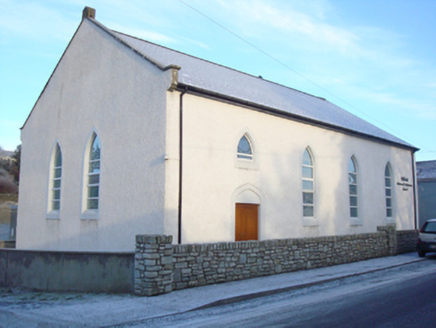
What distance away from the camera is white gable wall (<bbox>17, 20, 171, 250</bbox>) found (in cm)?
1330

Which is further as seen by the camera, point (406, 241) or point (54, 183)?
point (406, 241)

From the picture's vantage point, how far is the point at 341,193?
19.5m

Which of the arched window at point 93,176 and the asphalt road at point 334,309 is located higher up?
the arched window at point 93,176

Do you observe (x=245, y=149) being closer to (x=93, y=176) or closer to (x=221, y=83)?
(x=221, y=83)

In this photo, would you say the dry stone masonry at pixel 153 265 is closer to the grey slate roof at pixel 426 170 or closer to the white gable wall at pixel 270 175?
the white gable wall at pixel 270 175

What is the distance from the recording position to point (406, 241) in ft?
63.3

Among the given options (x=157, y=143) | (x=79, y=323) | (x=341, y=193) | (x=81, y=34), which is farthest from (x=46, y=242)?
(x=341, y=193)

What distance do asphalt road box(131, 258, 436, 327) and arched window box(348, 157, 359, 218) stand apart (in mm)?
9605

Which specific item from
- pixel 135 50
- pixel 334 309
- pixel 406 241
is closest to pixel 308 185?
pixel 406 241

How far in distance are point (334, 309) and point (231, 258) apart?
4010 millimetres

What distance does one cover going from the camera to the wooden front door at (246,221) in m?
14.8

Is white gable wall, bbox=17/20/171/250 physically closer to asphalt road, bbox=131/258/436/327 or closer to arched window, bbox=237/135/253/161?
arched window, bbox=237/135/253/161

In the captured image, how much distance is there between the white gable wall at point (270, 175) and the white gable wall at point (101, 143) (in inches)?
49.7

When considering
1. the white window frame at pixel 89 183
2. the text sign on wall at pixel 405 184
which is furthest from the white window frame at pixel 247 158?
the text sign on wall at pixel 405 184
